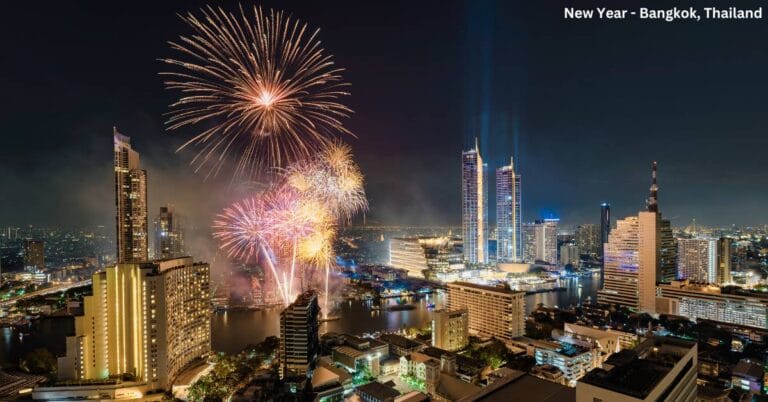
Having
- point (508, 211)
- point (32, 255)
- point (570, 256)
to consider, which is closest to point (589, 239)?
point (570, 256)

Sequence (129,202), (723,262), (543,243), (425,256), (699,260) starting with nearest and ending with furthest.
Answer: (129,202), (723,262), (699,260), (425,256), (543,243)

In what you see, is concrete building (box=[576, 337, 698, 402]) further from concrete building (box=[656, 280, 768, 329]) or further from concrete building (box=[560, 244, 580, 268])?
concrete building (box=[560, 244, 580, 268])

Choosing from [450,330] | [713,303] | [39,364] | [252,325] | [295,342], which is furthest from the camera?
[252,325]

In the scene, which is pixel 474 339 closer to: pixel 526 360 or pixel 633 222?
pixel 526 360

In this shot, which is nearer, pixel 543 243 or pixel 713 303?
pixel 713 303

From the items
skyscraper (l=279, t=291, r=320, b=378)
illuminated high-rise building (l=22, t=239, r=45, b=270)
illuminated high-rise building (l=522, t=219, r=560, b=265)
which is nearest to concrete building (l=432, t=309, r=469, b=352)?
skyscraper (l=279, t=291, r=320, b=378)

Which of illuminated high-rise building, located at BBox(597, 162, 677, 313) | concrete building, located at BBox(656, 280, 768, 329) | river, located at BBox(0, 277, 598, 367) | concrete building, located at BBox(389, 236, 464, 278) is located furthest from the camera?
concrete building, located at BBox(389, 236, 464, 278)

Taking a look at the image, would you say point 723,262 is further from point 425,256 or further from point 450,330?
point 425,256
